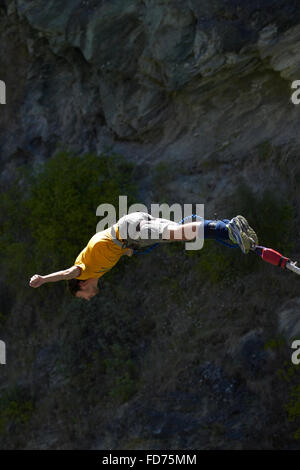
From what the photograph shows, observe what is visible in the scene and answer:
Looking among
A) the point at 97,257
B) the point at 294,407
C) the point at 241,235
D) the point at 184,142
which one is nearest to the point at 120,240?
the point at 97,257

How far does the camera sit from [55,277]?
7.36 metres

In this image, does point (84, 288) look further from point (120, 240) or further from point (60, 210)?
point (60, 210)

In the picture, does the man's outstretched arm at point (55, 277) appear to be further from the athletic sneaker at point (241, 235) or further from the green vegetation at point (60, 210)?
the green vegetation at point (60, 210)

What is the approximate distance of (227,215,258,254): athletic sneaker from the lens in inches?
276

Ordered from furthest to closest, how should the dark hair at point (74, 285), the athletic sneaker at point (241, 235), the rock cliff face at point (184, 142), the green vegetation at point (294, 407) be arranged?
the rock cliff face at point (184, 142) → the green vegetation at point (294, 407) → the dark hair at point (74, 285) → the athletic sneaker at point (241, 235)

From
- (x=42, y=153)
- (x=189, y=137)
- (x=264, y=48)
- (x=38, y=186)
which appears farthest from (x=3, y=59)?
(x=264, y=48)

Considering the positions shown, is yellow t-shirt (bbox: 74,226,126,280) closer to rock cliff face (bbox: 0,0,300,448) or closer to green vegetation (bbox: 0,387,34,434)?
rock cliff face (bbox: 0,0,300,448)

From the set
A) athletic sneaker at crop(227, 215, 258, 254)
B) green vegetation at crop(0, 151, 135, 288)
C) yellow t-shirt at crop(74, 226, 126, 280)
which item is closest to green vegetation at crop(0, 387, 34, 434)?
green vegetation at crop(0, 151, 135, 288)

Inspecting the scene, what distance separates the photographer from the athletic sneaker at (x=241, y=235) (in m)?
7.00

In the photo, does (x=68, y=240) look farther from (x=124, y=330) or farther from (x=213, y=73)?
(x=213, y=73)

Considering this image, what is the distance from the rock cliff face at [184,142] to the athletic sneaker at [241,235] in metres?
3.52

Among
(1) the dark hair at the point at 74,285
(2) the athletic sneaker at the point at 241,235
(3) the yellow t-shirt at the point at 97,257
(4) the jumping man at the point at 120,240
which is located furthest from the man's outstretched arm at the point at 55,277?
(2) the athletic sneaker at the point at 241,235

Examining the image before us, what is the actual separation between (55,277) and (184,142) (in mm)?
6948

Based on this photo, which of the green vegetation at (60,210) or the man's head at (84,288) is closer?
the man's head at (84,288)
